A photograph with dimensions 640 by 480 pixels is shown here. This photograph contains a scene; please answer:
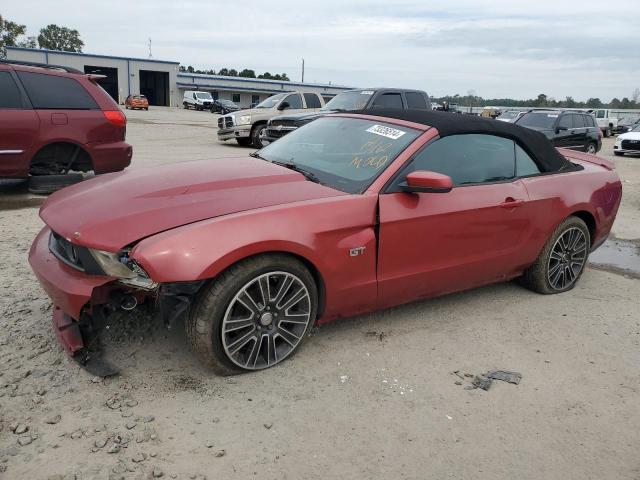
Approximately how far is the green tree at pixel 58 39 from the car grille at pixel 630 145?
9034 centimetres

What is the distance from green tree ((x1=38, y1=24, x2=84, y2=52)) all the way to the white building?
3804 centimetres

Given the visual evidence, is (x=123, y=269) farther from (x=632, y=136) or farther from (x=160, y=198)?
(x=632, y=136)

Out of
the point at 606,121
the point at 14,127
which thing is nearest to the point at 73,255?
the point at 14,127

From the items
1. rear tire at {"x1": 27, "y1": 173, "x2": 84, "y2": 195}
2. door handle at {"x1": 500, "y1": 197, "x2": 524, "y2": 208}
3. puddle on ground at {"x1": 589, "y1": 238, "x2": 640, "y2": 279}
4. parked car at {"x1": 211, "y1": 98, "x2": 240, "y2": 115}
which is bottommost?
puddle on ground at {"x1": 589, "y1": 238, "x2": 640, "y2": 279}

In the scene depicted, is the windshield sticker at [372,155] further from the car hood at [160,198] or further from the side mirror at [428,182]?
the car hood at [160,198]

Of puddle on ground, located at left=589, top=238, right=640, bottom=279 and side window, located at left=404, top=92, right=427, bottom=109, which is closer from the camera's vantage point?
puddle on ground, located at left=589, top=238, right=640, bottom=279

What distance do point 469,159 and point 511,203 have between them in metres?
0.48

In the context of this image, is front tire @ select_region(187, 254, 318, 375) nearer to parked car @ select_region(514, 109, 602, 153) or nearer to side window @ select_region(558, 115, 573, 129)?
parked car @ select_region(514, 109, 602, 153)

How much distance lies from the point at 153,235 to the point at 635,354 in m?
3.31

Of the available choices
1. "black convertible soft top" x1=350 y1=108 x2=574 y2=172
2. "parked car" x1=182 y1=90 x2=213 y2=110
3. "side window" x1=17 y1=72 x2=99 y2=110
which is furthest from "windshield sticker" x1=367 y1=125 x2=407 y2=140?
"parked car" x1=182 y1=90 x2=213 y2=110

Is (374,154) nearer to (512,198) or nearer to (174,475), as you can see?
(512,198)

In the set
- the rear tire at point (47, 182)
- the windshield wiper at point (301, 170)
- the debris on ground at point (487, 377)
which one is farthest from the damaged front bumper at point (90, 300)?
the rear tire at point (47, 182)

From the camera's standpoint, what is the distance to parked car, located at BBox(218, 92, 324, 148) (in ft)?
52.3

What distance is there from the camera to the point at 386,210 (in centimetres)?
346
